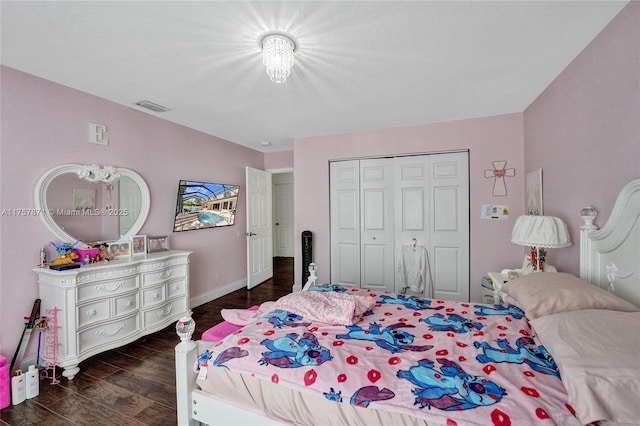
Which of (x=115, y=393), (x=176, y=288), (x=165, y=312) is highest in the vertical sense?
(x=176, y=288)

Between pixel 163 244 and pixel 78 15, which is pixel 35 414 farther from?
pixel 78 15

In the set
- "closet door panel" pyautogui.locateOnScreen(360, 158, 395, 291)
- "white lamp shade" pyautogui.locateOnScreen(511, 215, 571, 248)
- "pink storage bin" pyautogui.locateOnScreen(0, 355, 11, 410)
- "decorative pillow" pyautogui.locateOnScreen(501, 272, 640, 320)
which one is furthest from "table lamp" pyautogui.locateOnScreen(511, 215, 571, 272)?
"pink storage bin" pyautogui.locateOnScreen(0, 355, 11, 410)

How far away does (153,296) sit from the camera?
2.88m

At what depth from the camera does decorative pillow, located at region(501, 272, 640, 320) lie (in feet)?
4.45

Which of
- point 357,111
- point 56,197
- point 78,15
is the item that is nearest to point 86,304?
point 56,197

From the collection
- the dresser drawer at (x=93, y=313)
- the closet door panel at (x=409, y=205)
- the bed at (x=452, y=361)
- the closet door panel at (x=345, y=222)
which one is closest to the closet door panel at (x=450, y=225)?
the closet door panel at (x=409, y=205)

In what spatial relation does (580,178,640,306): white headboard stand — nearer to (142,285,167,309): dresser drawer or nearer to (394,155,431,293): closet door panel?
(394,155,431,293): closet door panel

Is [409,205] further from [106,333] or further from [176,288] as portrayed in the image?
[106,333]

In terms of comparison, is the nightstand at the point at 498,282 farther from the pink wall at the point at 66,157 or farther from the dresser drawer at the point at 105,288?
the pink wall at the point at 66,157

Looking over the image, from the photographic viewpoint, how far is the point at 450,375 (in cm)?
122

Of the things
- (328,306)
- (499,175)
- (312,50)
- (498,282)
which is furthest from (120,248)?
(499,175)

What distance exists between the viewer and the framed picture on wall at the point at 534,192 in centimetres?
274

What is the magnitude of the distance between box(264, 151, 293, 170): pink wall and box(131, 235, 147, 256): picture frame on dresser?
8.77 ft

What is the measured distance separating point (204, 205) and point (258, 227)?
3.71 feet
